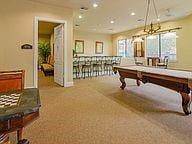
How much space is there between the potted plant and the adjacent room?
3.50 metres

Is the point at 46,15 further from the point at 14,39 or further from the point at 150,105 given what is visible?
the point at 150,105

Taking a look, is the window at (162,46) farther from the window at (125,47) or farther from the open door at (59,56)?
the open door at (59,56)

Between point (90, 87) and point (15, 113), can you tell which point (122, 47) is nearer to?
point (90, 87)

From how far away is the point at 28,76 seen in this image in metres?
5.55

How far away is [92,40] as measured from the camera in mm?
13328

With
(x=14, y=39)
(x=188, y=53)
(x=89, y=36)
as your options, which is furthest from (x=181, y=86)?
Result: (x=89, y=36)

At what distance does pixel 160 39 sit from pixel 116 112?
24.5 ft

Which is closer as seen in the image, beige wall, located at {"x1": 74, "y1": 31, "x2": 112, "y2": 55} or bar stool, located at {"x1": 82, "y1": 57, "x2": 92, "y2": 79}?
bar stool, located at {"x1": 82, "y1": 57, "x2": 92, "y2": 79}

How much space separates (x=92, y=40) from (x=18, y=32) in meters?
8.39

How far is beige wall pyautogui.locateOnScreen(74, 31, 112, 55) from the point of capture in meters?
12.8

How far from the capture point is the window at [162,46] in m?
9.09

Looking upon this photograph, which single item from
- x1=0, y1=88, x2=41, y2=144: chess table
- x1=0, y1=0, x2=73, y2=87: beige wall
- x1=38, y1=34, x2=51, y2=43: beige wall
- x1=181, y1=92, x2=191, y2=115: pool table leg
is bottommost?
x1=181, y1=92, x2=191, y2=115: pool table leg

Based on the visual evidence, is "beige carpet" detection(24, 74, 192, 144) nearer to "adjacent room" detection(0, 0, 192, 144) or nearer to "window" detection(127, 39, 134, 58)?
"adjacent room" detection(0, 0, 192, 144)

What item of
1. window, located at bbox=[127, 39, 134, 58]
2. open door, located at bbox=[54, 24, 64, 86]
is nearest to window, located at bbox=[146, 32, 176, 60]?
window, located at bbox=[127, 39, 134, 58]
